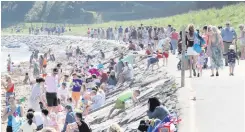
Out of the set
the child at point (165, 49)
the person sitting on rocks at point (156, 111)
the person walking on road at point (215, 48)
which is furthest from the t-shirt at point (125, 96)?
A: the child at point (165, 49)

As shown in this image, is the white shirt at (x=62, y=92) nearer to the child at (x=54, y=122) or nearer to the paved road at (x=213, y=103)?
the paved road at (x=213, y=103)

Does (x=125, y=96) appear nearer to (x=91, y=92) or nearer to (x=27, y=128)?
(x=91, y=92)

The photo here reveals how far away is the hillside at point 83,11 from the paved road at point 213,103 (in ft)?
194

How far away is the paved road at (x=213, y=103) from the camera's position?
36.1 feet

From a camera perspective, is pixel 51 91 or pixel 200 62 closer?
pixel 51 91

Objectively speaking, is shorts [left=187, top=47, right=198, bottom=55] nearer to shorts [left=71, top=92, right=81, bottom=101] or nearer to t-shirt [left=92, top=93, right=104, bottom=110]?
t-shirt [left=92, top=93, right=104, bottom=110]

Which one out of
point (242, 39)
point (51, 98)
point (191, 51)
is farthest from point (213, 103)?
point (242, 39)

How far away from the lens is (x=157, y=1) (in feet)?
302

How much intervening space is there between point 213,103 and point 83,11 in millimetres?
99445

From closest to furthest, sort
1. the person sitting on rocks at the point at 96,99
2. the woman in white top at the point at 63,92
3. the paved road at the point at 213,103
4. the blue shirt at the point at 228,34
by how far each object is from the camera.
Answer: the paved road at the point at 213,103, the woman in white top at the point at 63,92, the person sitting on rocks at the point at 96,99, the blue shirt at the point at 228,34

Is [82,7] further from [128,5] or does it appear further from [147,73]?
[147,73]

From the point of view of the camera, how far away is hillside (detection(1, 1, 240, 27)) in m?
88.5

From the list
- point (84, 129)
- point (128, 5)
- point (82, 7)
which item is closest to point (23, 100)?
point (84, 129)

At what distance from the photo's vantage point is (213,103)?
12.8m
